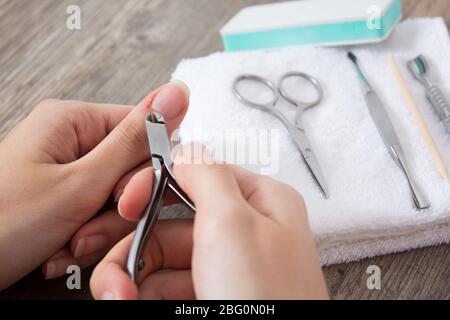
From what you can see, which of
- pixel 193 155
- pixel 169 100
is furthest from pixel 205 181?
pixel 169 100

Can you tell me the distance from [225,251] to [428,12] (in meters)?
0.60

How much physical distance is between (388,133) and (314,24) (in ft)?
0.62

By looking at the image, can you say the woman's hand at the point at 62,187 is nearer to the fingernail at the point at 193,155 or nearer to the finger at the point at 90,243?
the finger at the point at 90,243

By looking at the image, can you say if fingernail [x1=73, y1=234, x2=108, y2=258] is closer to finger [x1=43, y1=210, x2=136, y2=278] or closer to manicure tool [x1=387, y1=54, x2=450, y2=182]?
finger [x1=43, y1=210, x2=136, y2=278]

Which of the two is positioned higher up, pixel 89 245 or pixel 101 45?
pixel 101 45

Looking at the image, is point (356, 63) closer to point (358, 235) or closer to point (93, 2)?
point (358, 235)

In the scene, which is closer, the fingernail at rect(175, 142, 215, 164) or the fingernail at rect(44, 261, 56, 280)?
the fingernail at rect(175, 142, 215, 164)

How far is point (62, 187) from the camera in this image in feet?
1.81

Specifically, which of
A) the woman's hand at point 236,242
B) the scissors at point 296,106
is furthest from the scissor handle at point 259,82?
the woman's hand at point 236,242

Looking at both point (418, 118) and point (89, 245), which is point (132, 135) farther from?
point (418, 118)

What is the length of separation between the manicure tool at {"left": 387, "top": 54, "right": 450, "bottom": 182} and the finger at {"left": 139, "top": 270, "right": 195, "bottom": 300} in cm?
30

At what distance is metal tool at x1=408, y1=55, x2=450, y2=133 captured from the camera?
66cm

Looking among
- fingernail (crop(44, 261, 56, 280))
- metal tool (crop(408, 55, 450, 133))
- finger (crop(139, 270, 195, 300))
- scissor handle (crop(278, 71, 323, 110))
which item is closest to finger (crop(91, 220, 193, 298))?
finger (crop(139, 270, 195, 300))
